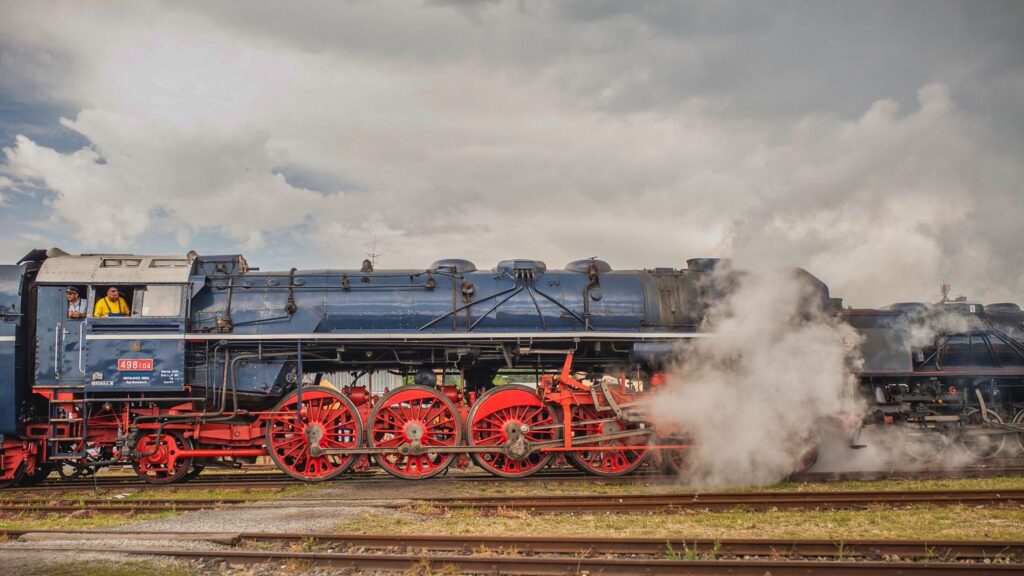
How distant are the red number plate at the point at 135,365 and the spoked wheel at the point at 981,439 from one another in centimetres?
1484

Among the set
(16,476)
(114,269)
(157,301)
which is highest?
(114,269)

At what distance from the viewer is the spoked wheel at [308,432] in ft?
38.3

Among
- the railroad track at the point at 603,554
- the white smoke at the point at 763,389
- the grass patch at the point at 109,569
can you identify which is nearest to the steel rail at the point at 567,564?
the railroad track at the point at 603,554

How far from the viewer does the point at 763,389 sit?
1137 cm

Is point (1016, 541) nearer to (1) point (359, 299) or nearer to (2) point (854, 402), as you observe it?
(2) point (854, 402)

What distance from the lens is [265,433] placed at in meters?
11.8

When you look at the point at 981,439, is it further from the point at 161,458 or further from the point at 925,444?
the point at 161,458

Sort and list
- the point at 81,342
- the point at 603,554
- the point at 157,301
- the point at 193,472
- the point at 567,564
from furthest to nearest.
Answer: the point at 193,472, the point at 157,301, the point at 81,342, the point at 603,554, the point at 567,564

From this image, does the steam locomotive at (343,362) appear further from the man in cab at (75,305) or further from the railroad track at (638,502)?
the railroad track at (638,502)

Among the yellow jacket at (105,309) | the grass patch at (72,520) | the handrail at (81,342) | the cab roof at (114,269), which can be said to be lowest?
the grass patch at (72,520)

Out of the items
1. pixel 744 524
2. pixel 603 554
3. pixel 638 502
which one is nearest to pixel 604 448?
pixel 638 502

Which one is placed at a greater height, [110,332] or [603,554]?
[110,332]

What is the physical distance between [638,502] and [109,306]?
30.5 ft

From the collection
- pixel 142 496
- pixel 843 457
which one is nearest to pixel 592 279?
pixel 843 457
